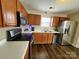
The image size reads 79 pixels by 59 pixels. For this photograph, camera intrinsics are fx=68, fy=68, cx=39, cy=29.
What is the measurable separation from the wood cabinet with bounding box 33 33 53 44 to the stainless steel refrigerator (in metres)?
0.73

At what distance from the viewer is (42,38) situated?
4191mm

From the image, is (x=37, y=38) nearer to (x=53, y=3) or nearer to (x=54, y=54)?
(x=54, y=54)

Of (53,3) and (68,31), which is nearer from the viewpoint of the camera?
(53,3)

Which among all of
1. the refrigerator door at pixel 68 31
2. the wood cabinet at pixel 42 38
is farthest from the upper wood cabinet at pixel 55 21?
the wood cabinet at pixel 42 38

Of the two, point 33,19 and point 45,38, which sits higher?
point 33,19

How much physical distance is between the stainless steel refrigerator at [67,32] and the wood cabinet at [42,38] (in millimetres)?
735

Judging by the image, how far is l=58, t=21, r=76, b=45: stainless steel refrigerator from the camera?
399 cm

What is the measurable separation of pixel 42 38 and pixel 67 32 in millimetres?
1539

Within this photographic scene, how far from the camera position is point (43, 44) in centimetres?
427

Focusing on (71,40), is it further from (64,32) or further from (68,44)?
(64,32)

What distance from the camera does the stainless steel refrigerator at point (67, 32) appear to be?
399cm

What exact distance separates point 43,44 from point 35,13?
6.75 ft

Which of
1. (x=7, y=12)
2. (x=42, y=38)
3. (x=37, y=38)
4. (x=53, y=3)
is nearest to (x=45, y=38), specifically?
(x=42, y=38)

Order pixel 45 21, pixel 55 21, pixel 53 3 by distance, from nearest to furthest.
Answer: pixel 53 3, pixel 55 21, pixel 45 21
